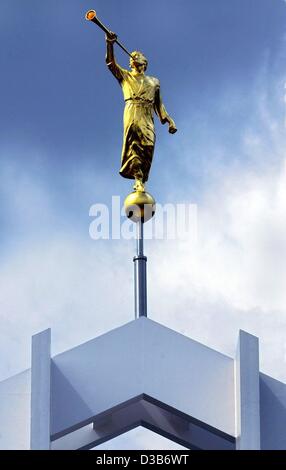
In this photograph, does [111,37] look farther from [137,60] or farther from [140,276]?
[140,276]

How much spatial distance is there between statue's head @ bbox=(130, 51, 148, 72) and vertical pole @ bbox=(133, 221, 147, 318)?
2.89 m

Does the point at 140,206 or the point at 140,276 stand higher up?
the point at 140,206

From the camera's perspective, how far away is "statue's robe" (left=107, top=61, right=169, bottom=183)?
102ft

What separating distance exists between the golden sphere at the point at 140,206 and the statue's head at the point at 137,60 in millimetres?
2373

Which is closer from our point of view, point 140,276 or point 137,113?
point 140,276

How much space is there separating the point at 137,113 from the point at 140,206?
169cm

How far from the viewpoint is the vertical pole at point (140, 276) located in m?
29.9

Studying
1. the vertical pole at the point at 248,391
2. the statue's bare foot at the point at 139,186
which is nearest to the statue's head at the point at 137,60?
the statue's bare foot at the point at 139,186

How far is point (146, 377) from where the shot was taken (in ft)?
92.4

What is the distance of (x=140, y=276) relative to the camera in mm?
30203

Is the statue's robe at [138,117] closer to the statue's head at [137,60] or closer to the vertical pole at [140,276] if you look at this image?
the statue's head at [137,60]

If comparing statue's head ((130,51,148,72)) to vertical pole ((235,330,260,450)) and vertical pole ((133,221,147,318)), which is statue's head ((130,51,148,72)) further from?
vertical pole ((235,330,260,450))

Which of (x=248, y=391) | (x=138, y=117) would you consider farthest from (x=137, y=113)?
(x=248, y=391)
